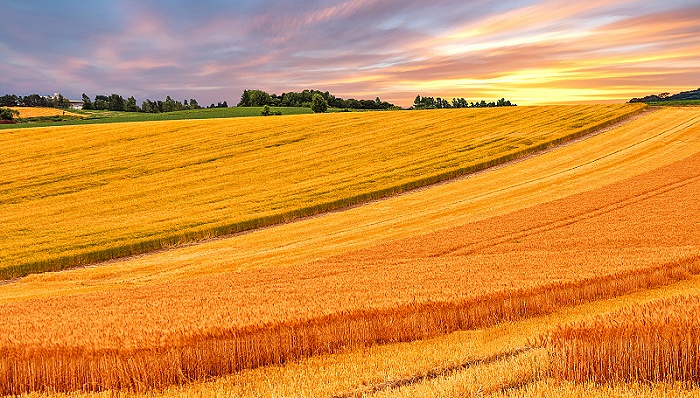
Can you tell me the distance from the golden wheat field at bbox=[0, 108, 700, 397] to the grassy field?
4.21 meters

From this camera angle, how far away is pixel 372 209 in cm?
3284

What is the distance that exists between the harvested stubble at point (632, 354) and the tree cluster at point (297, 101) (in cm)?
11793

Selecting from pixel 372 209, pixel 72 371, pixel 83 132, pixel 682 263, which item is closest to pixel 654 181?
pixel 372 209

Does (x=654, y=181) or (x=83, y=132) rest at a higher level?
(x=83, y=132)

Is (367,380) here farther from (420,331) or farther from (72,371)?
(72,371)

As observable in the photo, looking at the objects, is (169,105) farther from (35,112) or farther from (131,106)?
(35,112)

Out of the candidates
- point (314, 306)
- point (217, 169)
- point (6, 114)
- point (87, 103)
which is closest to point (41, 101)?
point (87, 103)

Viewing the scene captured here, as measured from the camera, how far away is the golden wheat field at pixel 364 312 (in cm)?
707

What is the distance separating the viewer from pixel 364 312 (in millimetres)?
8953

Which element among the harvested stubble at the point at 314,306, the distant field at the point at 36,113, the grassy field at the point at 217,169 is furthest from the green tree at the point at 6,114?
the harvested stubble at the point at 314,306

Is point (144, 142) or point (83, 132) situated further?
point (83, 132)

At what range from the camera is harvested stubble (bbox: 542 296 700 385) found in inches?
254

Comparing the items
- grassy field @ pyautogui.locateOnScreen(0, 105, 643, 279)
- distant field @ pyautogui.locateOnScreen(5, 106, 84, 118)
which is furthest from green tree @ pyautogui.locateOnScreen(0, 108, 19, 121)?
grassy field @ pyautogui.locateOnScreen(0, 105, 643, 279)

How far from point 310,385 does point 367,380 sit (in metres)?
0.76
